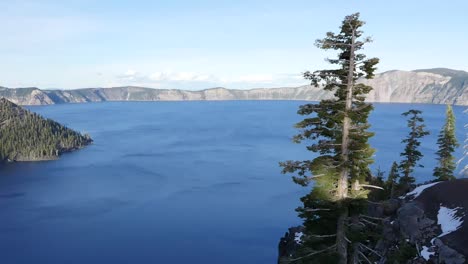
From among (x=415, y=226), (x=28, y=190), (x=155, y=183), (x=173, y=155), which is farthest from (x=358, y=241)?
(x=173, y=155)

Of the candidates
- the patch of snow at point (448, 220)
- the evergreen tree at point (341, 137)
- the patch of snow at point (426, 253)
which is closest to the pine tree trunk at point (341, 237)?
the evergreen tree at point (341, 137)

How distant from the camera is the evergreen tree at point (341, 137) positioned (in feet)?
57.8

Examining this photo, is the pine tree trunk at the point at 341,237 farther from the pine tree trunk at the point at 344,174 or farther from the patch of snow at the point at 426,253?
the patch of snow at the point at 426,253

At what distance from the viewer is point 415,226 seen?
119ft

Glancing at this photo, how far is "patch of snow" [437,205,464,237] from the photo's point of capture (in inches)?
1348

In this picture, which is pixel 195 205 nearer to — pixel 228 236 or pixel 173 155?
pixel 228 236

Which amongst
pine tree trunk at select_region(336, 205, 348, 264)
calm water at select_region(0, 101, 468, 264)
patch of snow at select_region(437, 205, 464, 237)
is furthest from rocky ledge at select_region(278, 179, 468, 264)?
calm water at select_region(0, 101, 468, 264)

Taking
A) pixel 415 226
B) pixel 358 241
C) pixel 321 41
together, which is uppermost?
pixel 321 41

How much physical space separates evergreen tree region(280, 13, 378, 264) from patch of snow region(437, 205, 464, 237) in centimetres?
2032

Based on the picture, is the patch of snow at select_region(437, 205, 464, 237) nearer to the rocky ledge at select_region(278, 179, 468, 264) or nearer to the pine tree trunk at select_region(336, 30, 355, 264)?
the rocky ledge at select_region(278, 179, 468, 264)

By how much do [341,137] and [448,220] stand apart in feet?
79.8

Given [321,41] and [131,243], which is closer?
[321,41]

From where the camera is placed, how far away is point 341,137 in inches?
721

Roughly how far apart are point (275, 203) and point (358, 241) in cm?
9051
